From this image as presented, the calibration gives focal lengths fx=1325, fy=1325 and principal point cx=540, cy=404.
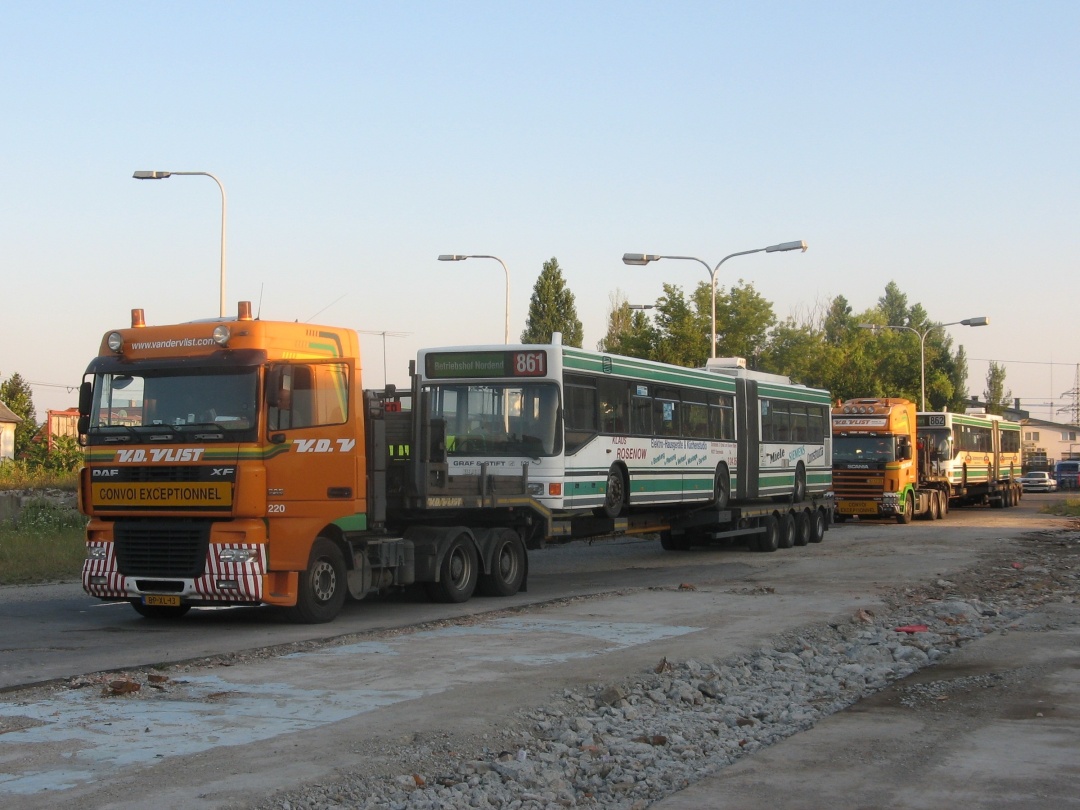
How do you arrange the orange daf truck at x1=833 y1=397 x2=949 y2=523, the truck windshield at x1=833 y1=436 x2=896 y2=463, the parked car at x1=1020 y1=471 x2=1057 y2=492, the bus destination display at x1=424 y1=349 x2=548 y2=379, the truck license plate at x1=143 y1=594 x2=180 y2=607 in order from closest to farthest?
1. the truck license plate at x1=143 y1=594 x2=180 y2=607
2. the bus destination display at x1=424 y1=349 x2=548 y2=379
3. the orange daf truck at x1=833 y1=397 x2=949 y2=523
4. the truck windshield at x1=833 y1=436 x2=896 y2=463
5. the parked car at x1=1020 y1=471 x2=1057 y2=492

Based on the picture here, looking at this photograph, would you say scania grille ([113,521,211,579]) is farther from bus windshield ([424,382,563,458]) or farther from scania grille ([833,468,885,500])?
scania grille ([833,468,885,500])

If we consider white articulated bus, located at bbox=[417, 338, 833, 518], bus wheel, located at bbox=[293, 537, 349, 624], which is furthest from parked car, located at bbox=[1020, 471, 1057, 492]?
bus wheel, located at bbox=[293, 537, 349, 624]

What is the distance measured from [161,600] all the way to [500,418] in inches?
262

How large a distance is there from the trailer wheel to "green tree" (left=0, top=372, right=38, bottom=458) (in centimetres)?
5370

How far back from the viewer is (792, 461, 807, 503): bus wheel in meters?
30.4

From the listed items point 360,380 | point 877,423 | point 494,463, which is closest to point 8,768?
point 360,380

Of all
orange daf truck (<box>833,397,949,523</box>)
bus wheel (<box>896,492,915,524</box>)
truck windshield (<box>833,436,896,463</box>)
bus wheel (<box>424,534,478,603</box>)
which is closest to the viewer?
bus wheel (<box>424,534,478,603</box>)

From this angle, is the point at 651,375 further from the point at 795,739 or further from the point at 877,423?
the point at 877,423

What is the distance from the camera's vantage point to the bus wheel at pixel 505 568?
17516 millimetres

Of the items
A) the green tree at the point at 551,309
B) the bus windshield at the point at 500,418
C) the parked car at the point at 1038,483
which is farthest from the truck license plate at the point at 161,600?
the parked car at the point at 1038,483

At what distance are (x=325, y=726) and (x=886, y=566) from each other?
1597 centimetres

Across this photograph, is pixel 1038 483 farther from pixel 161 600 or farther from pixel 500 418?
pixel 161 600

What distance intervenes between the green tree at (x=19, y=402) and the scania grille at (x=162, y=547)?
63.4m

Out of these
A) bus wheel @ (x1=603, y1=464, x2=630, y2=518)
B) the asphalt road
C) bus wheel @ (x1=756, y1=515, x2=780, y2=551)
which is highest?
bus wheel @ (x1=603, y1=464, x2=630, y2=518)
